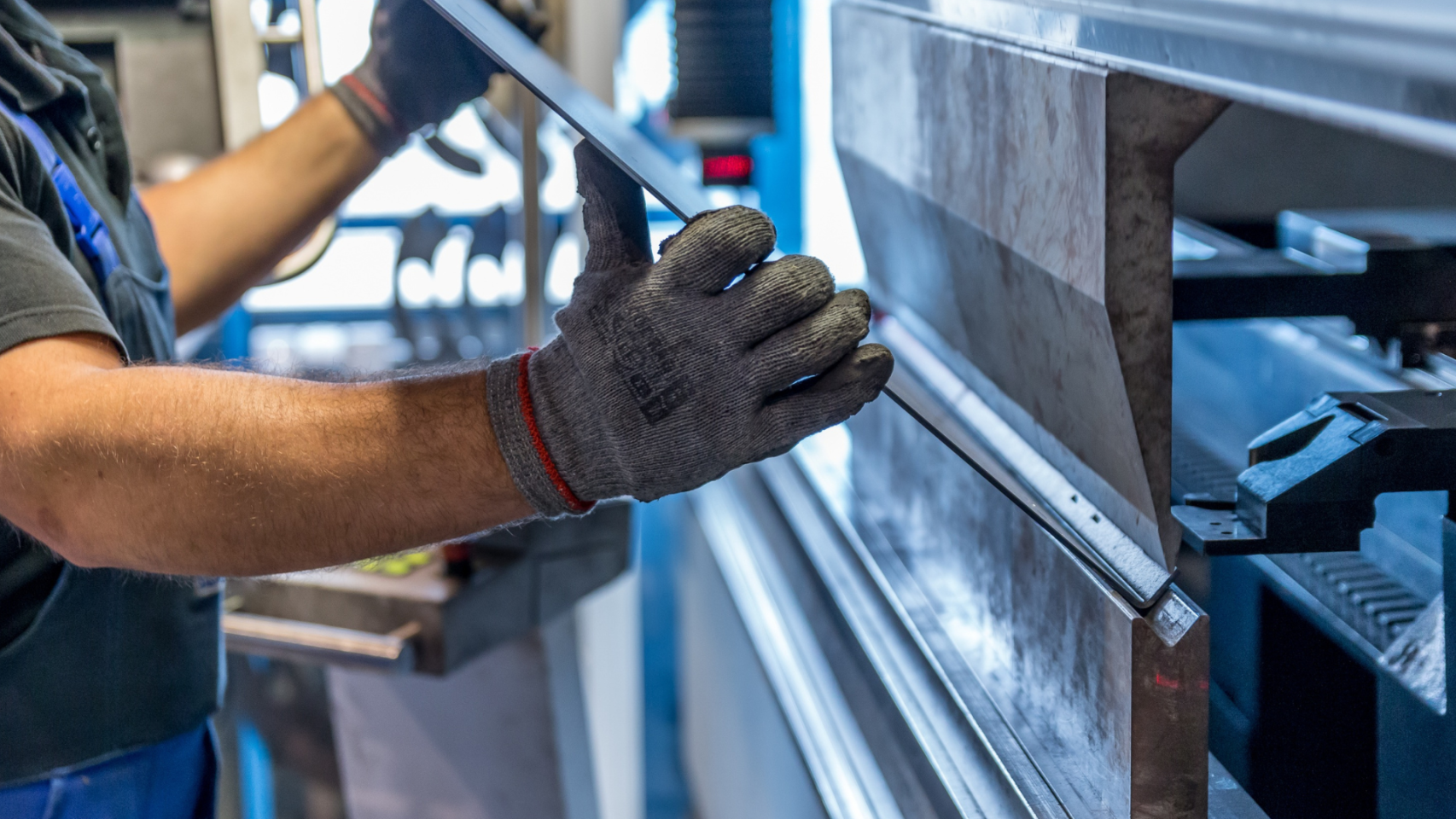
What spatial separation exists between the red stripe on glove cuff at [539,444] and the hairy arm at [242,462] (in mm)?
30

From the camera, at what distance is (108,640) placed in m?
1.14

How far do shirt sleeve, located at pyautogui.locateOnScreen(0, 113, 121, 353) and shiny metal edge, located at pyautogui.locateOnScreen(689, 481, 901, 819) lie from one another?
2.67 ft

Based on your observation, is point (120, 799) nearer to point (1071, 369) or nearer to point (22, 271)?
point (22, 271)

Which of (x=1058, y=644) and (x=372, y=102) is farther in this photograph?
(x=372, y=102)

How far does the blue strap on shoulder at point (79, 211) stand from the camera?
1.08 m

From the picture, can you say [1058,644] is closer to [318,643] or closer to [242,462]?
[242,462]

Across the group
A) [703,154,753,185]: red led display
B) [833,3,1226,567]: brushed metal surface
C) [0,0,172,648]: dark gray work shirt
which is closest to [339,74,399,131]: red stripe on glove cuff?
[0,0,172,648]: dark gray work shirt

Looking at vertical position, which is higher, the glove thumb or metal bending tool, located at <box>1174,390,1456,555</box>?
the glove thumb

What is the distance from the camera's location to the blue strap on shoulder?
1085 millimetres

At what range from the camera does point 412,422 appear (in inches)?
31.3

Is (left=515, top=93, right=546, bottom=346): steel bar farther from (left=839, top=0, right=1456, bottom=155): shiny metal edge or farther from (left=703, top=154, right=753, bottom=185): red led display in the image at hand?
(left=839, top=0, right=1456, bottom=155): shiny metal edge

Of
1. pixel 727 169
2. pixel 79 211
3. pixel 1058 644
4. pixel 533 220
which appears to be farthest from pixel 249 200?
pixel 727 169

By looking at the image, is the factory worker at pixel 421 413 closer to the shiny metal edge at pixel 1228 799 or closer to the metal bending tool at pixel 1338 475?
the metal bending tool at pixel 1338 475

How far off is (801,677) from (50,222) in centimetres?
99
